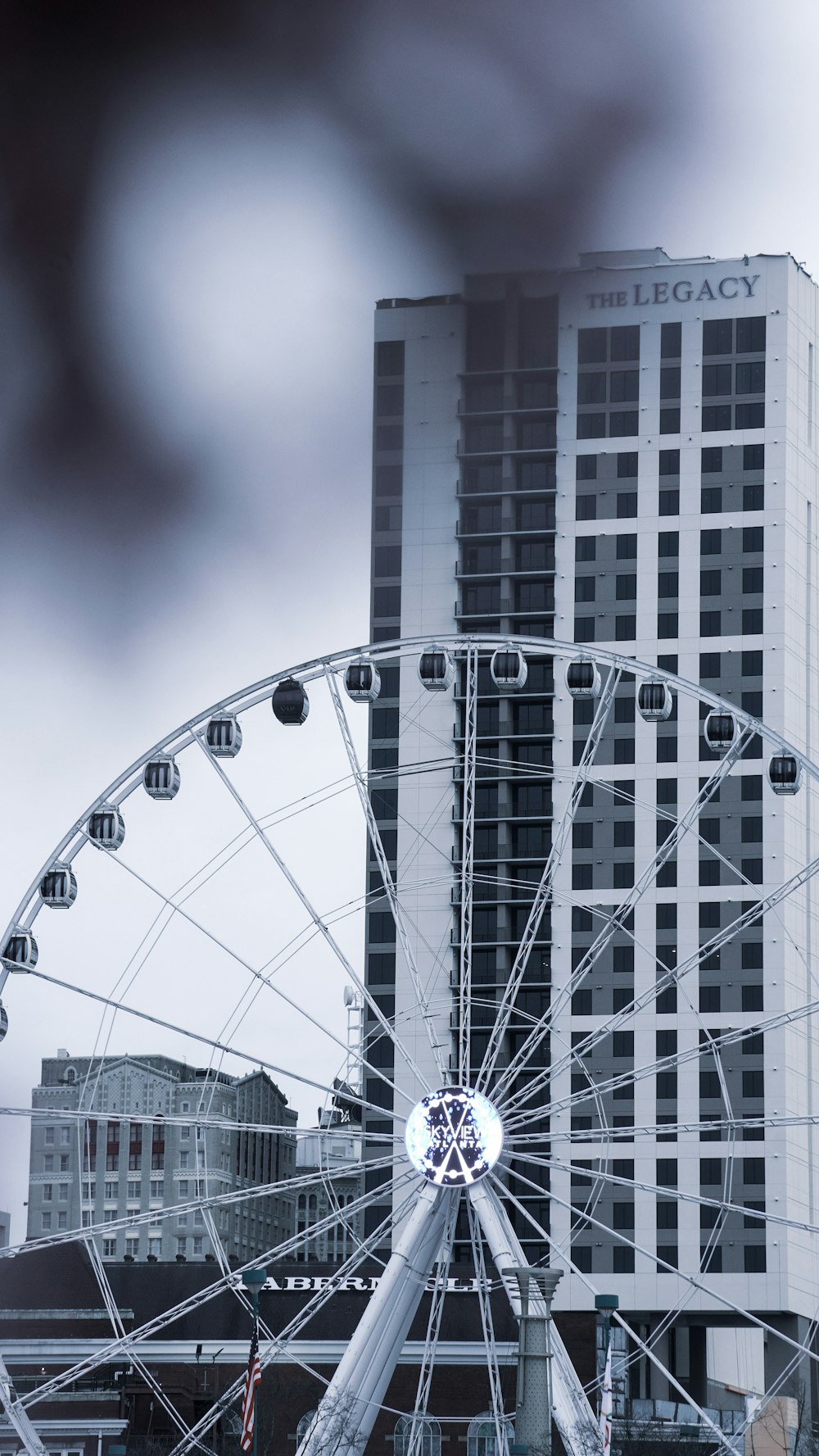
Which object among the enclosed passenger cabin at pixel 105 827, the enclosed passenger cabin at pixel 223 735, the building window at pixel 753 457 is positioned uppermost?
the building window at pixel 753 457

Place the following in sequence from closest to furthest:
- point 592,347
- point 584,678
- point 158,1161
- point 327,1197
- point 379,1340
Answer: point 379,1340 → point 584,678 → point 592,347 → point 327,1197 → point 158,1161

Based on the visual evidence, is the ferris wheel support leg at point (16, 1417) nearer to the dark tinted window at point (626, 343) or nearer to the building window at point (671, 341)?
the building window at point (671, 341)

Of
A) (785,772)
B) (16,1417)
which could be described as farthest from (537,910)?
(16,1417)

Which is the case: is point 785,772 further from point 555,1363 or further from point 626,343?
point 626,343

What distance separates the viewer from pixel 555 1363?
59.8m

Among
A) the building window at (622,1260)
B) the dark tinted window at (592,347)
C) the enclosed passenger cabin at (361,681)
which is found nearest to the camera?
the enclosed passenger cabin at (361,681)

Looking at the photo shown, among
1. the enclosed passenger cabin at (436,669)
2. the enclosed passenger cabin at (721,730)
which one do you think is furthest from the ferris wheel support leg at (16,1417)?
the enclosed passenger cabin at (721,730)

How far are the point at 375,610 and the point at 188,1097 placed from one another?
6750cm

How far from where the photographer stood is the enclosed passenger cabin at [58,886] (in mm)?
59562

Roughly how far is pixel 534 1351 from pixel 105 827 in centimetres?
1784

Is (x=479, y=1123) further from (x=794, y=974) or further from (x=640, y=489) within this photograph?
(x=640, y=489)

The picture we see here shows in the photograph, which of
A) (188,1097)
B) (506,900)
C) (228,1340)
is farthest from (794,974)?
(188,1097)

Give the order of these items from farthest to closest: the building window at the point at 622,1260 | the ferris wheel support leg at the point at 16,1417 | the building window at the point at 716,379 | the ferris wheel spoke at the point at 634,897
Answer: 1. the building window at the point at 716,379
2. the building window at the point at 622,1260
3. the ferris wheel spoke at the point at 634,897
4. the ferris wheel support leg at the point at 16,1417

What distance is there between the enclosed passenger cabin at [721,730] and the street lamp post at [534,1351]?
15.6 m
